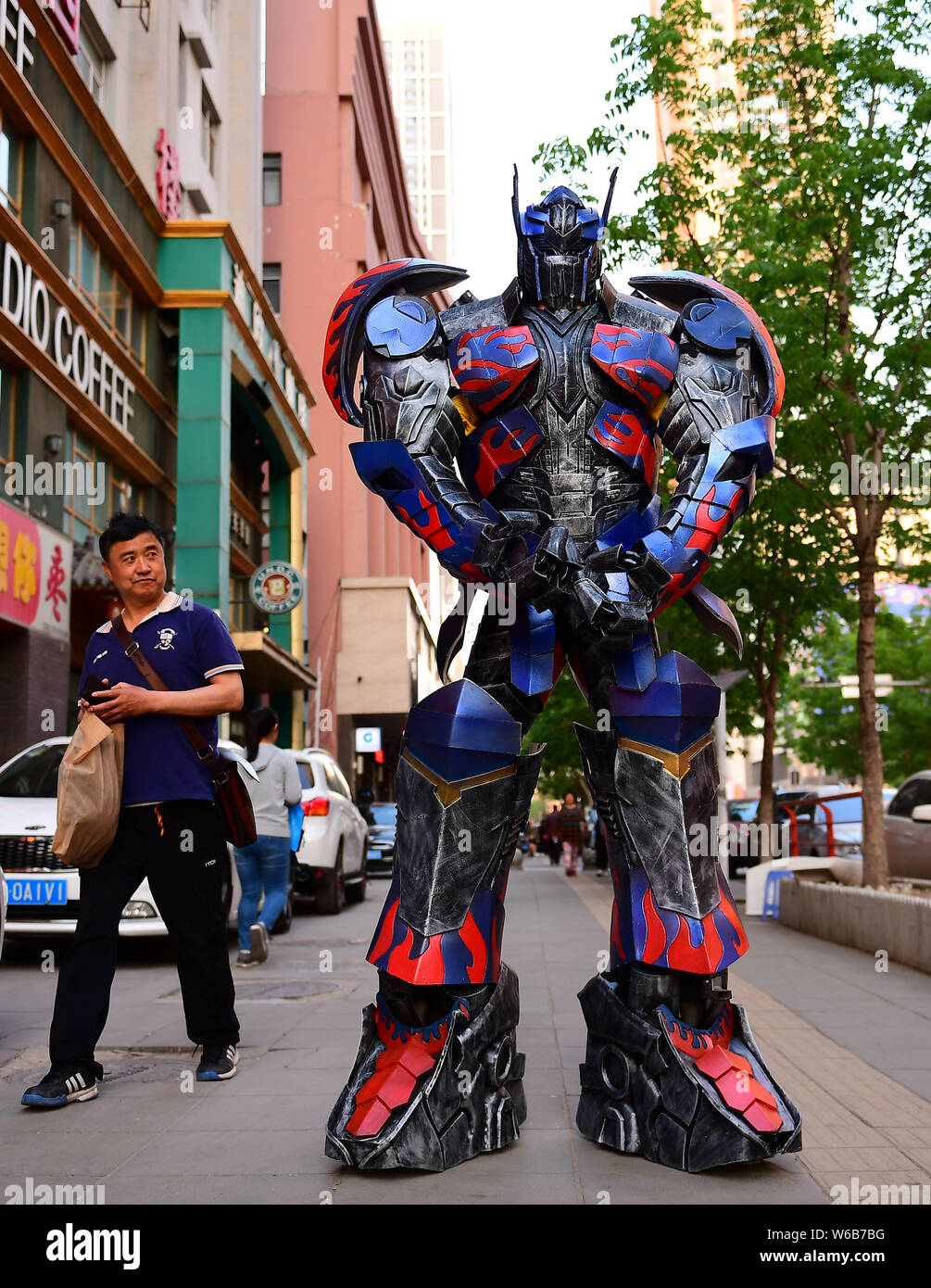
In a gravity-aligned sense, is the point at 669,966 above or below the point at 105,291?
below

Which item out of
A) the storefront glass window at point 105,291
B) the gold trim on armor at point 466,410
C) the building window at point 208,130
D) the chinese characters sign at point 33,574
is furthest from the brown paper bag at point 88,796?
the building window at point 208,130

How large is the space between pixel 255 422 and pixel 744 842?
15485 mm

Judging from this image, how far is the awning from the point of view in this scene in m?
23.4

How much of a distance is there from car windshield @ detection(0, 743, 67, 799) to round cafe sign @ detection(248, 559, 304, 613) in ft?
56.7

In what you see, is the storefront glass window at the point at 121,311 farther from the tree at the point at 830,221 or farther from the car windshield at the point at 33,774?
the car windshield at the point at 33,774

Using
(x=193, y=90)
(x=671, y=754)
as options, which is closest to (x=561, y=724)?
(x=193, y=90)

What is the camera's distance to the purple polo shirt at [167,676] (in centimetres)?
427

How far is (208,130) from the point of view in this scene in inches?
1025

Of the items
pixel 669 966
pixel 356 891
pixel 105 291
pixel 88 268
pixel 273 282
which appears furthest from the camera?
pixel 273 282

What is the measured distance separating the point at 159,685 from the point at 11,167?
12.6m

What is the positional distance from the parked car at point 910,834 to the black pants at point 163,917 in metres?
A: 11.8

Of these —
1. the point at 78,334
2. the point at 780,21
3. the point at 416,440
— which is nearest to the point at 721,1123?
the point at 416,440

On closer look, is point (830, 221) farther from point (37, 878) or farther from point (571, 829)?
point (571, 829)
